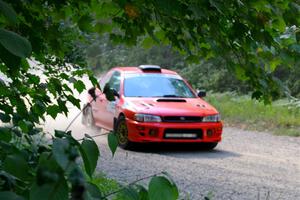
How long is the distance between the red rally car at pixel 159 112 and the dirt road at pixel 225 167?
0.37 metres

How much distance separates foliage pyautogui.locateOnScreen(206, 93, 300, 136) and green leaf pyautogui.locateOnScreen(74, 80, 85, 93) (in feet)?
43.4

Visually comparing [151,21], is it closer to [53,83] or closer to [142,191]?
[53,83]

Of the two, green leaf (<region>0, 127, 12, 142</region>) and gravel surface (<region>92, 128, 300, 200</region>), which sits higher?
green leaf (<region>0, 127, 12, 142</region>)

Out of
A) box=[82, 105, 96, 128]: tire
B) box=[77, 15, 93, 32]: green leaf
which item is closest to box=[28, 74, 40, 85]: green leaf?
box=[77, 15, 93, 32]: green leaf

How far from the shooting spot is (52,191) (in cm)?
102

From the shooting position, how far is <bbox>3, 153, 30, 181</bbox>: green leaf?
1.22 metres

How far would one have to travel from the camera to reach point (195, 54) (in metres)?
3.15

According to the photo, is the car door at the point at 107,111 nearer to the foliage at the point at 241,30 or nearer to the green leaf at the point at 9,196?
the foliage at the point at 241,30

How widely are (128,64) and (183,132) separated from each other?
26307mm

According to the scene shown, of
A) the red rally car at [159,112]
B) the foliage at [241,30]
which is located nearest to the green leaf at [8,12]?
the foliage at [241,30]

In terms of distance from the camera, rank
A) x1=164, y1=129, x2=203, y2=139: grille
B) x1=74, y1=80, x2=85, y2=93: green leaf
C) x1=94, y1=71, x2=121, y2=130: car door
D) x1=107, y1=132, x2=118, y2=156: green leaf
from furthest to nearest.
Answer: x1=94, y1=71, x2=121, y2=130: car door → x1=164, y1=129, x2=203, y2=139: grille → x1=74, y1=80, x2=85, y2=93: green leaf → x1=107, y1=132, x2=118, y2=156: green leaf

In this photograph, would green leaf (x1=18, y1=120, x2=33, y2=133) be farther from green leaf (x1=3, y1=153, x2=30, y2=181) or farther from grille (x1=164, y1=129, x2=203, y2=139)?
grille (x1=164, y1=129, x2=203, y2=139)

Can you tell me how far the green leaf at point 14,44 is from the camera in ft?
3.77

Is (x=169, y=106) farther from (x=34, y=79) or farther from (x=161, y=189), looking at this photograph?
(x=161, y=189)
